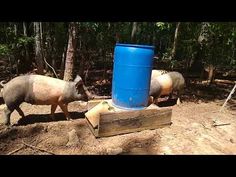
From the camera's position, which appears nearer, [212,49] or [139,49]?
[139,49]

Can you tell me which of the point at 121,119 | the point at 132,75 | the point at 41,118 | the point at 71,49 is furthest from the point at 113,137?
the point at 71,49

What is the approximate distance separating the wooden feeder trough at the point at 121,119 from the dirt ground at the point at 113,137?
0.42 ft

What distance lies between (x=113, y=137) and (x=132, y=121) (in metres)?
0.52

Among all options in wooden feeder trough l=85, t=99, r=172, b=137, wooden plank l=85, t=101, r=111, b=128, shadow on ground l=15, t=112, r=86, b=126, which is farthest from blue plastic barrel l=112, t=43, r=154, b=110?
shadow on ground l=15, t=112, r=86, b=126

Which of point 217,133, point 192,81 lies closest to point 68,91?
point 217,133

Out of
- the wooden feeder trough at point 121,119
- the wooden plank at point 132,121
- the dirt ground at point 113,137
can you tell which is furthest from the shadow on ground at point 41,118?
the wooden plank at point 132,121

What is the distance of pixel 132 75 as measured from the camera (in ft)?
18.0

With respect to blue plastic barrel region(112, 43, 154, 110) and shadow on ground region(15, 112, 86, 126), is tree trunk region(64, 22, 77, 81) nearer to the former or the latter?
shadow on ground region(15, 112, 86, 126)

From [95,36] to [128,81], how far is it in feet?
17.2

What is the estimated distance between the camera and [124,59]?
5.47m

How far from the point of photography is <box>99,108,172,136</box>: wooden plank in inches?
207

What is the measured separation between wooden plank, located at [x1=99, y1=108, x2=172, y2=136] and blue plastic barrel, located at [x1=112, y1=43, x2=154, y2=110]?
243 mm

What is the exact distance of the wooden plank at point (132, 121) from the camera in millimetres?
5258
